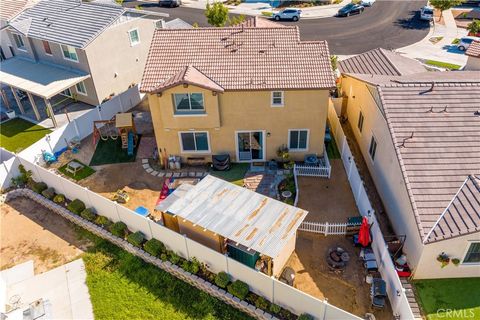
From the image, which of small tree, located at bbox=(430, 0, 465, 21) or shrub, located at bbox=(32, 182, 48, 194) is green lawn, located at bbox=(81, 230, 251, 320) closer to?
shrub, located at bbox=(32, 182, 48, 194)

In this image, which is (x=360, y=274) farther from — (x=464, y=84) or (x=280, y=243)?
(x=464, y=84)

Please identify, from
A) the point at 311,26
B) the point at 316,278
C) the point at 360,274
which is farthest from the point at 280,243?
the point at 311,26

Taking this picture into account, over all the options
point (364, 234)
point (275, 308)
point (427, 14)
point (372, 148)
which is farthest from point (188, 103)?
point (427, 14)

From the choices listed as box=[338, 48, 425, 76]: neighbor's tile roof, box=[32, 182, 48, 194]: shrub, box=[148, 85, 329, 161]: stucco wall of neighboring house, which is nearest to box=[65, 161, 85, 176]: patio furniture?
box=[32, 182, 48, 194]: shrub

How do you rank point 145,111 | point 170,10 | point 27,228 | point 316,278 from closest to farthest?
point 316,278, point 27,228, point 145,111, point 170,10

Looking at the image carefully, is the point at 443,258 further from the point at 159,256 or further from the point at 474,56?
the point at 474,56

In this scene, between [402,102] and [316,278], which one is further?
[402,102]
